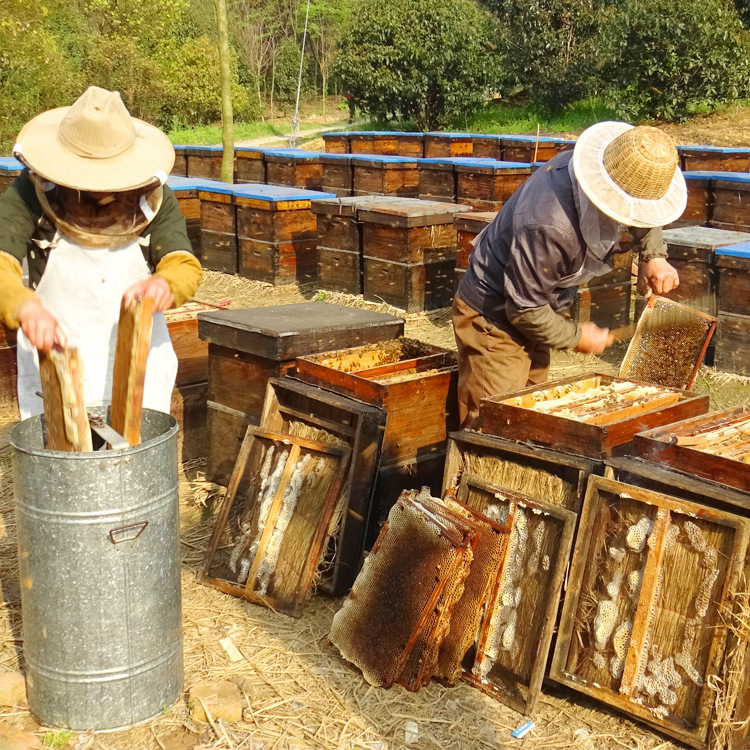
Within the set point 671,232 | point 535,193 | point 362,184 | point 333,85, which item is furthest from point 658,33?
point 333,85

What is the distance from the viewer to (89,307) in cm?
354

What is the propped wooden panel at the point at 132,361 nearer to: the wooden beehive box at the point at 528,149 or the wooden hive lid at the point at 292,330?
the wooden hive lid at the point at 292,330

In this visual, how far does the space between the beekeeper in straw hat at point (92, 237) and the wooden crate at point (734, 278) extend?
154 inches

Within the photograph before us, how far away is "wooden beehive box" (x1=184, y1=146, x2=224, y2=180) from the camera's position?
48.2 feet

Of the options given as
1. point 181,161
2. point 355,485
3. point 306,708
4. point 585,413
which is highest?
point 585,413

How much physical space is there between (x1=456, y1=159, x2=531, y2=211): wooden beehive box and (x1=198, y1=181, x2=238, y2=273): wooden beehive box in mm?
2630

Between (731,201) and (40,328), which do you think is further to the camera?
(731,201)

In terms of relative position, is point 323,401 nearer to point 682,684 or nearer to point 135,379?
point 135,379

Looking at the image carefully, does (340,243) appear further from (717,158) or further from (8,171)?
(8,171)

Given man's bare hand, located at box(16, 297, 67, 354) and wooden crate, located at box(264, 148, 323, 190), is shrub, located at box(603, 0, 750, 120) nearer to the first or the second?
wooden crate, located at box(264, 148, 323, 190)

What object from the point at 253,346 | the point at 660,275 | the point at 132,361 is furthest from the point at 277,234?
the point at 132,361

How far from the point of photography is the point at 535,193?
364cm

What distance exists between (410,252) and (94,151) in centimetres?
508

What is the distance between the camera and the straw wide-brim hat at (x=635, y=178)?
10.7 feet
